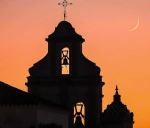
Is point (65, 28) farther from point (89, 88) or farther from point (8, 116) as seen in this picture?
point (8, 116)

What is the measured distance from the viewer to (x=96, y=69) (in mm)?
119375

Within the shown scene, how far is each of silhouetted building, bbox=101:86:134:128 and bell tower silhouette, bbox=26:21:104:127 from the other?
370cm

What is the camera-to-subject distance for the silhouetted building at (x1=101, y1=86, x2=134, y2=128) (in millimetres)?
124800

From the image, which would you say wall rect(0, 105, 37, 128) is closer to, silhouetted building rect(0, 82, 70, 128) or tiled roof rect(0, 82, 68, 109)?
silhouetted building rect(0, 82, 70, 128)

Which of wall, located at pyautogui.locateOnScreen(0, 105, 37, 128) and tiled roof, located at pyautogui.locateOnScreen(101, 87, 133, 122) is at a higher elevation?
tiled roof, located at pyautogui.locateOnScreen(101, 87, 133, 122)

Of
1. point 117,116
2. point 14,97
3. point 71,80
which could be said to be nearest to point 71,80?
point 71,80

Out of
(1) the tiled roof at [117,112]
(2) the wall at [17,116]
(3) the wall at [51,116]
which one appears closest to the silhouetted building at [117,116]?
(1) the tiled roof at [117,112]

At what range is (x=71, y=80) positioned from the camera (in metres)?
120

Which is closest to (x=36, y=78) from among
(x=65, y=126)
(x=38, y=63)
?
(x=38, y=63)

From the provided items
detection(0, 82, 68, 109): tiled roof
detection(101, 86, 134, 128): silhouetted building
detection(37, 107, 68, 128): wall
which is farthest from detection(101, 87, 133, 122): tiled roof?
detection(0, 82, 68, 109): tiled roof

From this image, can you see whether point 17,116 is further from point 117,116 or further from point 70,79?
point 117,116

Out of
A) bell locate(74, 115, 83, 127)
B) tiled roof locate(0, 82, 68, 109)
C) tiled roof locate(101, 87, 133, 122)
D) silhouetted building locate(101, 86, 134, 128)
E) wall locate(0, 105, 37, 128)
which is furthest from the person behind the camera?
tiled roof locate(101, 87, 133, 122)

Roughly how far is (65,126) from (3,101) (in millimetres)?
10445

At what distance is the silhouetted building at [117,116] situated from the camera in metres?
125
